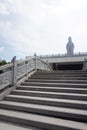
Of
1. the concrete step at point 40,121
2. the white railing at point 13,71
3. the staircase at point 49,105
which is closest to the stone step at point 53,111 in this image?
the staircase at point 49,105

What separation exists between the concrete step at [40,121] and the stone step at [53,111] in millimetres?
177

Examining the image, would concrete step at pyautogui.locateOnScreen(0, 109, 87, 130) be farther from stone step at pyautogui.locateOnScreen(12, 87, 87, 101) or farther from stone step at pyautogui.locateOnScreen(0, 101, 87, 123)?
stone step at pyautogui.locateOnScreen(12, 87, 87, 101)

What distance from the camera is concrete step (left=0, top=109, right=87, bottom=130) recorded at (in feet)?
13.8

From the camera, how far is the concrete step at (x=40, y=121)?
4220 millimetres

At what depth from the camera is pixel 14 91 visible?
7270 mm

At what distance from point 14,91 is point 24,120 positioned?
261 cm

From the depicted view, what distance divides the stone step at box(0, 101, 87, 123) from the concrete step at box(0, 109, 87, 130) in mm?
177

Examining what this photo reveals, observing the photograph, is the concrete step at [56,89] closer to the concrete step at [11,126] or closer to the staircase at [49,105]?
the staircase at [49,105]

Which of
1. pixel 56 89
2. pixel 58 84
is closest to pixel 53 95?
pixel 56 89

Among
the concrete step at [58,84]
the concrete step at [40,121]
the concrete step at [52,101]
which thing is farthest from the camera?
the concrete step at [58,84]

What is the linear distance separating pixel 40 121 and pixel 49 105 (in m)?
1.13

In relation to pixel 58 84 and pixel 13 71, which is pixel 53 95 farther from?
pixel 13 71

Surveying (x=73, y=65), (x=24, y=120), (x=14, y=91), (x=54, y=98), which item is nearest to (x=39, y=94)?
(x=54, y=98)

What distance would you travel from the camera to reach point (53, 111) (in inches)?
197
